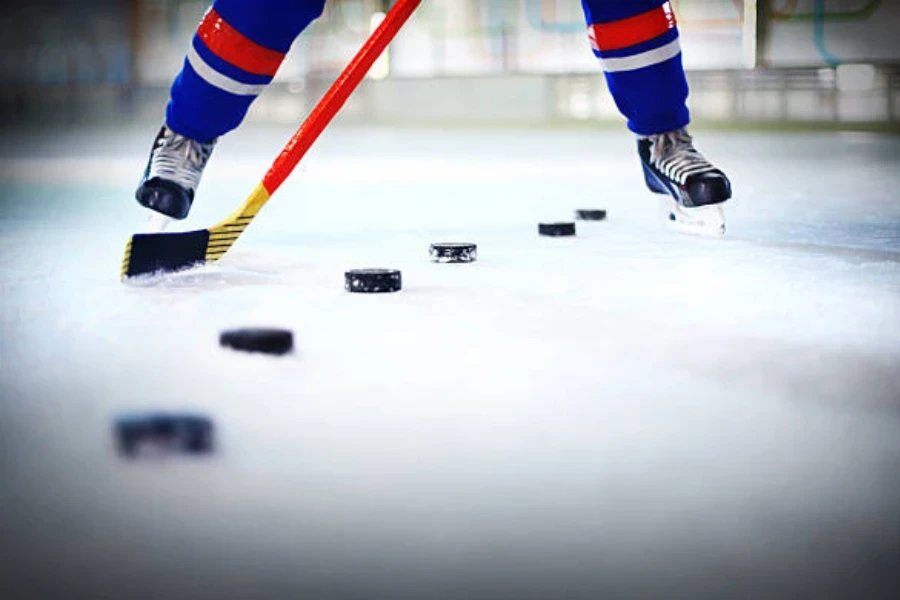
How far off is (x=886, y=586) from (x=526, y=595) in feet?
0.62

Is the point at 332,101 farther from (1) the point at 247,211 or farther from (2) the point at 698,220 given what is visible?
(2) the point at 698,220

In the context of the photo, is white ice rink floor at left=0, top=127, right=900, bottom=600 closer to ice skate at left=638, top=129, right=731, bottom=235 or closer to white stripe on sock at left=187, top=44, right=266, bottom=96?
ice skate at left=638, top=129, right=731, bottom=235

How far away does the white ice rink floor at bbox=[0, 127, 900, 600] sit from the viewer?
66 centimetres

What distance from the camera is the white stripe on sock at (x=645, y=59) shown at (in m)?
1.90

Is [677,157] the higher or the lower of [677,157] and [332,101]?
the lower

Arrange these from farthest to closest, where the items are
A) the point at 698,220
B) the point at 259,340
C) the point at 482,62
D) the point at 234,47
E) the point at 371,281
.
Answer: the point at 482,62, the point at 698,220, the point at 234,47, the point at 371,281, the point at 259,340

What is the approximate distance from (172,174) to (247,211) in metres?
0.15

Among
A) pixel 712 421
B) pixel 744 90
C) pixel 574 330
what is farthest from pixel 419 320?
pixel 744 90

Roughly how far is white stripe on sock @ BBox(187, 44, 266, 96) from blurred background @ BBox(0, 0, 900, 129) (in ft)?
20.8

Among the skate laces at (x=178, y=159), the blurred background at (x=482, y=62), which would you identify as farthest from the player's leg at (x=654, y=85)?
the blurred background at (x=482, y=62)

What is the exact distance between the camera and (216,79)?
1.84m

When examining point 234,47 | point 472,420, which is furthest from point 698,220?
point 472,420

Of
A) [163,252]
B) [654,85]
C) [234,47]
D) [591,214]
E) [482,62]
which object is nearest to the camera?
[163,252]

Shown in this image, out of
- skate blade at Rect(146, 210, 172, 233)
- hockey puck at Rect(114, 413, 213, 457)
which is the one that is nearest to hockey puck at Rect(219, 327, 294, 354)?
hockey puck at Rect(114, 413, 213, 457)
